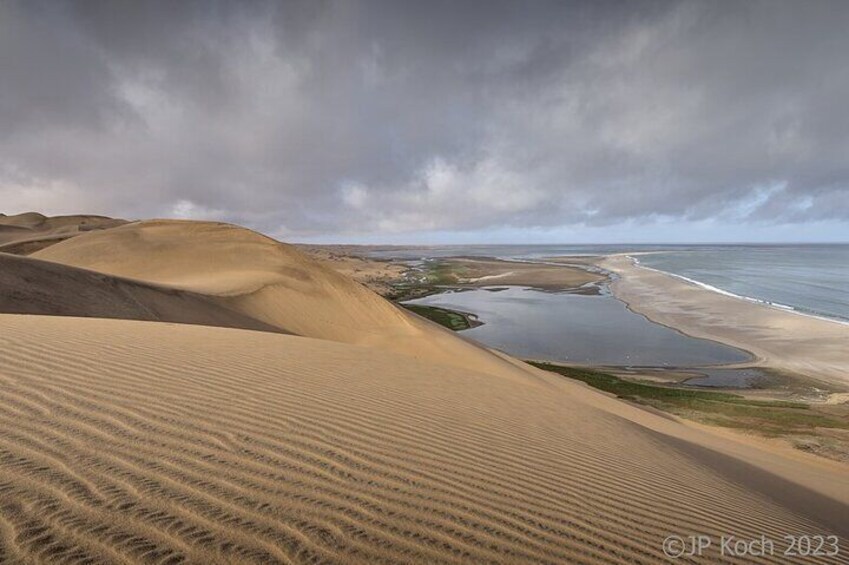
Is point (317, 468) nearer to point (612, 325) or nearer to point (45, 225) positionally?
point (612, 325)

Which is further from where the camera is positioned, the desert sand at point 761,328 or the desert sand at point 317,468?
the desert sand at point 761,328

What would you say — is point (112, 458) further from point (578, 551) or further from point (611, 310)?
point (611, 310)

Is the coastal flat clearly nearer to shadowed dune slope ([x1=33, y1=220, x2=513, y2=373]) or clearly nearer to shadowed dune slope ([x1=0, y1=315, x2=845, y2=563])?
shadowed dune slope ([x1=33, y1=220, x2=513, y2=373])

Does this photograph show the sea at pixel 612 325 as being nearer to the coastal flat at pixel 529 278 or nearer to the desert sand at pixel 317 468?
the coastal flat at pixel 529 278

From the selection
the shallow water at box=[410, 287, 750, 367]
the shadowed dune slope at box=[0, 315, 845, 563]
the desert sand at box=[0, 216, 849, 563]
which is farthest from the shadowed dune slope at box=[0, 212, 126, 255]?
the shadowed dune slope at box=[0, 315, 845, 563]

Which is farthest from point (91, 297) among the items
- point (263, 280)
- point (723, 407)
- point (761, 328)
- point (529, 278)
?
point (529, 278)

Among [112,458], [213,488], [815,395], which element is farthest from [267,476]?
[815,395]

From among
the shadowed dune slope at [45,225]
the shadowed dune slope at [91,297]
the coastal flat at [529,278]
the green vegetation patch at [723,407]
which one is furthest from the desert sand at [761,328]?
the shadowed dune slope at [45,225]
